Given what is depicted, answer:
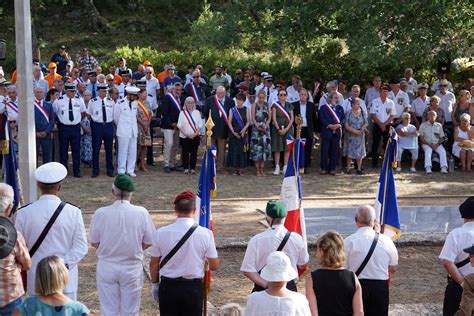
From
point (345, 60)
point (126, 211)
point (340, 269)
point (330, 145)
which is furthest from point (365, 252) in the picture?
point (345, 60)

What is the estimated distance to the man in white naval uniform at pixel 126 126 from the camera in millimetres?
18359

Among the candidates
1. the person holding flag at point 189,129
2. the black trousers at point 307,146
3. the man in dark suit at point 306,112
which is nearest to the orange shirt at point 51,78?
the person holding flag at point 189,129

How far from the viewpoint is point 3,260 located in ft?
23.8

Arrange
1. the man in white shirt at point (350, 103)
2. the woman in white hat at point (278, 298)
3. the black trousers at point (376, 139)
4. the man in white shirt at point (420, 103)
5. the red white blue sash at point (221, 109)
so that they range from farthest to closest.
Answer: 1. the man in white shirt at point (420, 103)
2. the black trousers at point (376, 139)
3. the man in white shirt at point (350, 103)
4. the red white blue sash at point (221, 109)
5. the woman in white hat at point (278, 298)

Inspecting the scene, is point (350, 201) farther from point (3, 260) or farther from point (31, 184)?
point (3, 260)

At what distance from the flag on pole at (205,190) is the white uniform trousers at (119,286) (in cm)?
197

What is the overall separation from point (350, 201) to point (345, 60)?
24.9 feet

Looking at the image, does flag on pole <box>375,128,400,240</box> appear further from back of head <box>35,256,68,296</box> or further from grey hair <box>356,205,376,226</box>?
back of head <box>35,256,68,296</box>

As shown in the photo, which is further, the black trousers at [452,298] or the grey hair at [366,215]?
the black trousers at [452,298]

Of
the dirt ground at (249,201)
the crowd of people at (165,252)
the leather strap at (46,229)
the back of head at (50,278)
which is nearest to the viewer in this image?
the back of head at (50,278)

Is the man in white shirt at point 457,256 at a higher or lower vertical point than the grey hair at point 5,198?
lower

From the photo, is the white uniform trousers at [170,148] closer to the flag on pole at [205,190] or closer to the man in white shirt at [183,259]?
the flag on pole at [205,190]

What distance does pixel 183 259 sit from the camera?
812cm

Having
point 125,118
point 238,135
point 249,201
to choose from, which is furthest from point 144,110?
point 249,201
